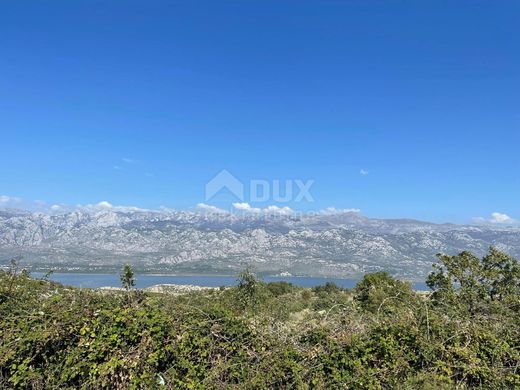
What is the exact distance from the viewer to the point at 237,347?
5004mm

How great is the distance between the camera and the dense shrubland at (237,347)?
4.66 meters

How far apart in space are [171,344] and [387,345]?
9.85 ft

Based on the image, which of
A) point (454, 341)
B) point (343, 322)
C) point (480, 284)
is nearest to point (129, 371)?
point (343, 322)

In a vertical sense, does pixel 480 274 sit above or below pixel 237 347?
below

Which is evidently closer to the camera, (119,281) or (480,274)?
(119,281)

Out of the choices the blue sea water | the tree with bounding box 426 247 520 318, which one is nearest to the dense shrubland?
the blue sea water

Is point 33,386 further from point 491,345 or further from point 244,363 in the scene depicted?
point 491,345

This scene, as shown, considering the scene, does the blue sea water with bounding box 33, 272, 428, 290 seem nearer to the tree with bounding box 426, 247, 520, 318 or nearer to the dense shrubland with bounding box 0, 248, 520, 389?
the dense shrubland with bounding box 0, 248, 520, 389

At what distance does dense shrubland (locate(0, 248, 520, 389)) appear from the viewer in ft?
15.3

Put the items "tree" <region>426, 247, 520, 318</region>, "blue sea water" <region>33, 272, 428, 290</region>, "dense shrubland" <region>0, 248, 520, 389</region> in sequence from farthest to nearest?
Result: "tree" <region>426, 247, 520, 318</region> → "blue sea water" <region>33, 272, 428, 290</region> → "dense shrubland" <region>0, 248, 520, 389</region>

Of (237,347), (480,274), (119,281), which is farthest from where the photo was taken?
(480,274)

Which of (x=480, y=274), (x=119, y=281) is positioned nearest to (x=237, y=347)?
(x=119, y=281)

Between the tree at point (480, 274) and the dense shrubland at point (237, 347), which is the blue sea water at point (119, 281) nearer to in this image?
the dense shrubland at point (237, 347)

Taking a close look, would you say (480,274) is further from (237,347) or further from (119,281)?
(119,281)
